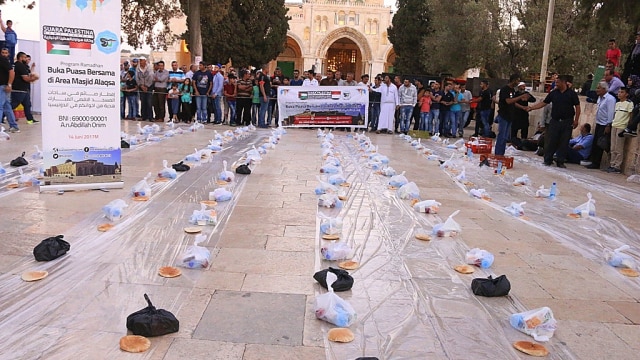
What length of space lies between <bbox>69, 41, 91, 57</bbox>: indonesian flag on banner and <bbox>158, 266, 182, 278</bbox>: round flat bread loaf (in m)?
3.30

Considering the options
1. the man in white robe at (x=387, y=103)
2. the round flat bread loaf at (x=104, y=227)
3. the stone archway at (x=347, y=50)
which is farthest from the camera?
the stone archway at (x=347, y=50)

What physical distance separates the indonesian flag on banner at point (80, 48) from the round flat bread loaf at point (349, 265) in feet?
12.9

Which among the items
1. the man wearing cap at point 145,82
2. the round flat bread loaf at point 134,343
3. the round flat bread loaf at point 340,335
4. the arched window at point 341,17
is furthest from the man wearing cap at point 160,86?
the arched window at point 341,17

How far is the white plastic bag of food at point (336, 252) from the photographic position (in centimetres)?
448

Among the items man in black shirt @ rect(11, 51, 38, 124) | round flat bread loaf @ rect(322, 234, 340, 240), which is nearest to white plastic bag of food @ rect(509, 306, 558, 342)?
round flat bread loaf @ rect(322, 234, 340, 240)

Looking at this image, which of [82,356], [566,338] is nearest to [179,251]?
[82,356]

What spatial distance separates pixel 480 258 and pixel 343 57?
49.5 metres

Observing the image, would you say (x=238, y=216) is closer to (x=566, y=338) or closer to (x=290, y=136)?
(x=566, y=338)

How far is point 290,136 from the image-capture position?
45.3 feet

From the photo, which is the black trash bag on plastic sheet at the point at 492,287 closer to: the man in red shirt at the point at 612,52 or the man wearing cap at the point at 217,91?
the man in red shirt at the point at 612,52

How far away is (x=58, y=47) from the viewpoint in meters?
6.03

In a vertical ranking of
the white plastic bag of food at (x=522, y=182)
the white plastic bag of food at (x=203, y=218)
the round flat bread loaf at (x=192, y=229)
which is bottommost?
the round flat bread loaf at (x=192, y=229)

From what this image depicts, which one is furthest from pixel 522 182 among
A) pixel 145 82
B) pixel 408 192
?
pixel 145 82

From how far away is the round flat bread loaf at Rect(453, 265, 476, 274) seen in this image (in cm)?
437
